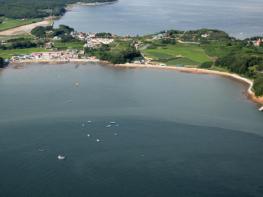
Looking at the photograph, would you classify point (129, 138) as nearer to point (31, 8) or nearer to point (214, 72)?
point (214, 72)

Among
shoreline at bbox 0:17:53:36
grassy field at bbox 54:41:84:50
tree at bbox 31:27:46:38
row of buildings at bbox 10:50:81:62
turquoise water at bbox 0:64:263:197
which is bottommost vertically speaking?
shoreline at bbox 0:17:53:36

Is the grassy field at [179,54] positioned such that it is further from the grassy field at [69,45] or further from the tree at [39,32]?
the tree at [39,32]

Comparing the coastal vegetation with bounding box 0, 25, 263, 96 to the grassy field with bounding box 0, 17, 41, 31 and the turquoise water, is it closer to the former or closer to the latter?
the turquoise water

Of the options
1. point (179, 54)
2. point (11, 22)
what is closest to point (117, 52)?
point (179, 54)

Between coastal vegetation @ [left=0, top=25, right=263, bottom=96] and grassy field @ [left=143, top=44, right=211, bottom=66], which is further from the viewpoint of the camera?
grassy field @ [left=143, top=44, right=211, bottom=66]

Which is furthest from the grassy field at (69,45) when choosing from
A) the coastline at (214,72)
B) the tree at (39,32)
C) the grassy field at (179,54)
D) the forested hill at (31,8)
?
the forested hill at (31,8)

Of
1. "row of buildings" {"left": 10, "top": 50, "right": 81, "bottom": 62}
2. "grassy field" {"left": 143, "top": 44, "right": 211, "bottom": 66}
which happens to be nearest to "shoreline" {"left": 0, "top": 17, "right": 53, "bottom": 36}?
"row of buildings" {"left": 10, "top": 50, "right": 81, "bottom": 62}
